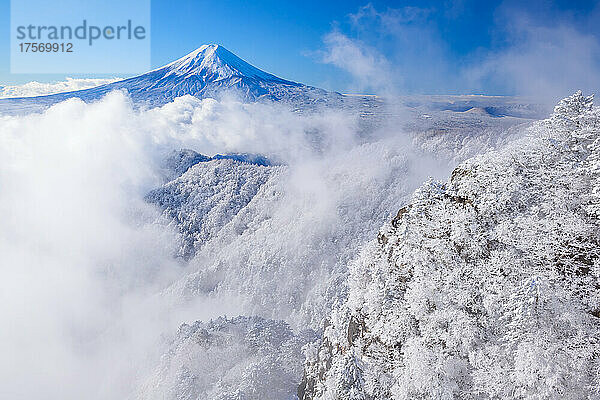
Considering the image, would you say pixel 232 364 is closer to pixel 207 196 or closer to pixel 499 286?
pixel 499 286

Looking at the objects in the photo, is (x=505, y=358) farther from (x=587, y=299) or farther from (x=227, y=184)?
(x=227, y=184)

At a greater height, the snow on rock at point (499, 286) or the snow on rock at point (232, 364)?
the snow on rock at point (499, 286)

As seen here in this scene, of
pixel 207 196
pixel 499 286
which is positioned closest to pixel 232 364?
pixel 499 286

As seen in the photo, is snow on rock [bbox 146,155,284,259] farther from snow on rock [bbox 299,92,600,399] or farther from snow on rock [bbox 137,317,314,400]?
snow on rock [bbox 299,92,600,399]

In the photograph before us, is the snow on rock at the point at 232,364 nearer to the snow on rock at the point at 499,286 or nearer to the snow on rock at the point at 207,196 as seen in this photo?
the snow on rock at the point at 499,286

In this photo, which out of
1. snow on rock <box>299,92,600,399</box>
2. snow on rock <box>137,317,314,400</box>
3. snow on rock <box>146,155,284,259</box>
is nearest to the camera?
snow on rock <box>299,92,600,399</box>

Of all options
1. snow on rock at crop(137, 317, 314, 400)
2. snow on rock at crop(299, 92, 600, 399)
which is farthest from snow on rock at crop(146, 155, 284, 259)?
snow on rock at crop(299, 92, 600, 399)

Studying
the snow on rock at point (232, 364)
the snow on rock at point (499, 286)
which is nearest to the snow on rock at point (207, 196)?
the snow on rock at point (232, 364)

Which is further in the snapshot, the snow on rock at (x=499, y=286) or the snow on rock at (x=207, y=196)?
the snow on rock at (x=207, y=196)
